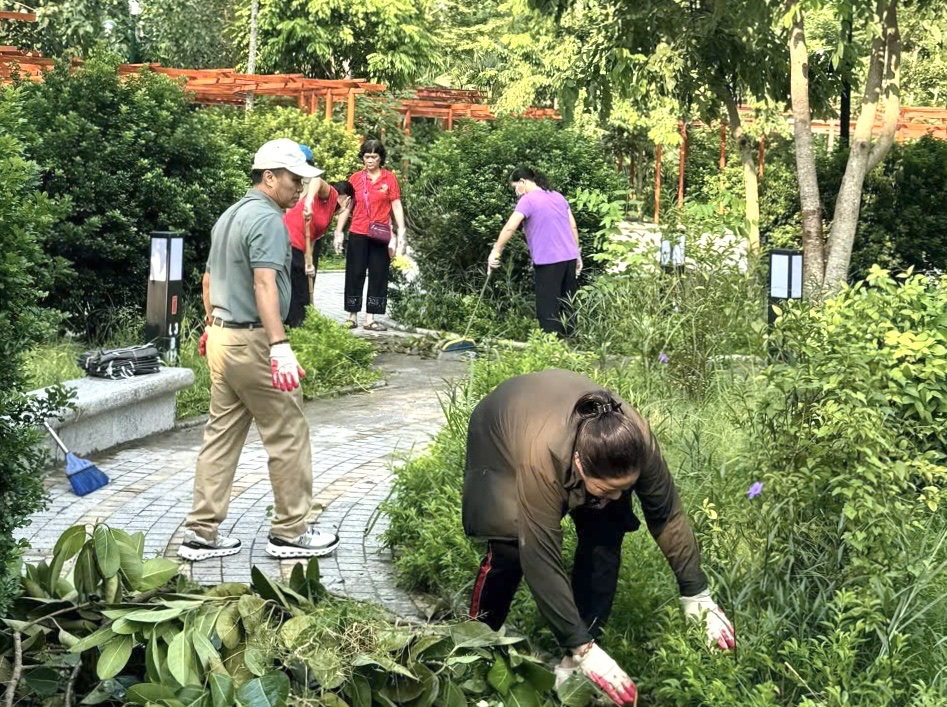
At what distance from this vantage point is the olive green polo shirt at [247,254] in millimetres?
5703

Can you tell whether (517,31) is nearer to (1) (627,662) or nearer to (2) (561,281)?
(2) (561,281)

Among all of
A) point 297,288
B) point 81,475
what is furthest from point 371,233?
point 81,475

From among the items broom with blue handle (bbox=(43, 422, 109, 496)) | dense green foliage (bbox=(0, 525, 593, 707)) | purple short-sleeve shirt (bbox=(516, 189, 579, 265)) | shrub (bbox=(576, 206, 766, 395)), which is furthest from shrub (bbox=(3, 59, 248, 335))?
dense green foliage (bbox=(0, 525, 593, 707))

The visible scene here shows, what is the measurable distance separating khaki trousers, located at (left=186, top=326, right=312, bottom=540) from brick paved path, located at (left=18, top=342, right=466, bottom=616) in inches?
8.5

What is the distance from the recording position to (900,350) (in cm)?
473

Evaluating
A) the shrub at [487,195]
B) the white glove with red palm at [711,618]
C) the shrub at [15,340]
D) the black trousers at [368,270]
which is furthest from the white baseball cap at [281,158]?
the shrub at [487,195]

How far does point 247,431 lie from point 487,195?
744 cm

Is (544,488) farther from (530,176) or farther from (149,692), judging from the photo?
(530,176)

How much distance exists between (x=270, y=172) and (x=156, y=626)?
92.5 inches

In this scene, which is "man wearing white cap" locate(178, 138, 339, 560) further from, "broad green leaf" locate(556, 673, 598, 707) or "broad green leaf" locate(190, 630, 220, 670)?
"broad green leaf" locate(556, 673, 598, 707)

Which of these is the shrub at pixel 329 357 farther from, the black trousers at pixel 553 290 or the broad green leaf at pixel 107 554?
the broad green leaf at pixel 107 554

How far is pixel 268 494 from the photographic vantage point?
280 inches

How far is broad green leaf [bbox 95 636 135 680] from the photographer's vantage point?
403 centimetres

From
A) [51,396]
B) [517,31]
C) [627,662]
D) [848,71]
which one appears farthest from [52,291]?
[517,31]
